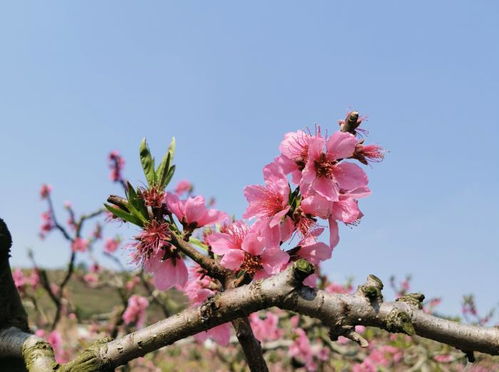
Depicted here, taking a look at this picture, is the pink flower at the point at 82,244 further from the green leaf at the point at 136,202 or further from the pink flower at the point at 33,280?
the green leaf at the point at 136,202

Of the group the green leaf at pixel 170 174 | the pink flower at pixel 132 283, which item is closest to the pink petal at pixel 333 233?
the green leaf at pixel 170 174

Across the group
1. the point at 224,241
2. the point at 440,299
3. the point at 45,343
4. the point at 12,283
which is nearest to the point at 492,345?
the point at 224,241

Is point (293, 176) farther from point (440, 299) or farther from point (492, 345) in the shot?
point (440, 299)

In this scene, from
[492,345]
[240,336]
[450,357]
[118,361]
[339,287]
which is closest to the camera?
[492,345]

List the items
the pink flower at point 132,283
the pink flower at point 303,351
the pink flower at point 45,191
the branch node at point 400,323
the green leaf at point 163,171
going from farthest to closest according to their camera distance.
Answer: the pink flower at point 45,191, the pink flower at point 132,283, the pink flower at point 303,351, the green leaf at point 163,171, the branch node at point 400,323

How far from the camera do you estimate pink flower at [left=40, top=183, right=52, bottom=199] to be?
10172mm

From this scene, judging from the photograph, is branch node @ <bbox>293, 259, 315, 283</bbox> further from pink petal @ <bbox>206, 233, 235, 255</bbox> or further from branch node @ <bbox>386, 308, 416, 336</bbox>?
pink petal @ <bbox>206, 233, 235, 255</bbox>

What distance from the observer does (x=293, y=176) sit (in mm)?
1819

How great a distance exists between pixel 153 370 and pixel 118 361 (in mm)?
8775

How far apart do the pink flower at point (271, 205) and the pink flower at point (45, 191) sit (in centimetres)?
929

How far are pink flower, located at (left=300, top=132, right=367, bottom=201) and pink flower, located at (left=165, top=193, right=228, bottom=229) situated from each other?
431 millimetres

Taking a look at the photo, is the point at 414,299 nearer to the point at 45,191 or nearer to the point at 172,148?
the point at 172,148

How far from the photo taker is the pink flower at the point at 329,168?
68.1 inches

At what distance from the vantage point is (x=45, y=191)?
33.6 feet
